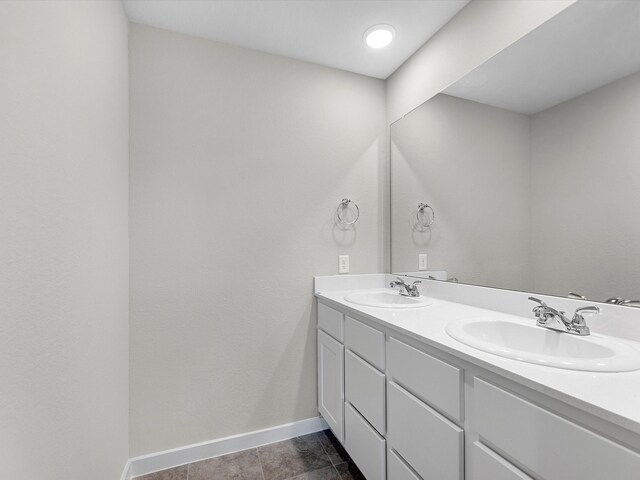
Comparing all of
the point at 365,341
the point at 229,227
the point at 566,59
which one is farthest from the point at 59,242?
the point at 566,59

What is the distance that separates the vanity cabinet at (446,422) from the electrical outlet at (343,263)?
0.40 meters

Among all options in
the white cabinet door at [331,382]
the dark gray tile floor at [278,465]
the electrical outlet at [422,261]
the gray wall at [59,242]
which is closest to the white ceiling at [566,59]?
the electrical outlet at [422,261]

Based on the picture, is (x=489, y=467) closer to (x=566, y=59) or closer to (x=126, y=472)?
(x=566, y=59)

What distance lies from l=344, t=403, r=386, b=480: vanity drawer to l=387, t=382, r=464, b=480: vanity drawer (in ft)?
0.36

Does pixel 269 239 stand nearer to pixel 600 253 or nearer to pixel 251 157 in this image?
pixel 251 157

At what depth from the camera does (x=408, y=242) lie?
196cm

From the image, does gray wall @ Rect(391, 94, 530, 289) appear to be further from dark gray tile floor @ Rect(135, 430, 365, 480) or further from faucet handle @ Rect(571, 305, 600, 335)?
dark gray tile floor @ Rect(135, 430, 365, 480)

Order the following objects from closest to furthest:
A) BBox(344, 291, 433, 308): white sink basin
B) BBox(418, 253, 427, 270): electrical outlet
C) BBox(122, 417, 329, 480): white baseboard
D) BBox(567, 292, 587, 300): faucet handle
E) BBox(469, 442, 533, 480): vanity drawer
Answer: BBox(469, 442, 533, 480): vanity drawer < BBox(567, 292, 587, 300): faucet handle < BBox(122, 417, 329, 480): white baseboard < BBox(344, 291, 433, 308): white sink basin < BBox(418, 253, 427, 270): electrical outlet

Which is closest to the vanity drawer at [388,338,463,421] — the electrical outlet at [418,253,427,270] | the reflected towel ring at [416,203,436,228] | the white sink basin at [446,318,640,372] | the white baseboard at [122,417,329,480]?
the white sink basin at [446,318,640,372]

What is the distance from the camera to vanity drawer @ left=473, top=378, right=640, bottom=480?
0.55 metres

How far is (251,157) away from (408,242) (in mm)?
1126

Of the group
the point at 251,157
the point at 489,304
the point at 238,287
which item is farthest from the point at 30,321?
the point at 489,304

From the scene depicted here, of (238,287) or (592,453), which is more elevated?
(238,287)

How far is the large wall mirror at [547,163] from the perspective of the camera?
100 cm
